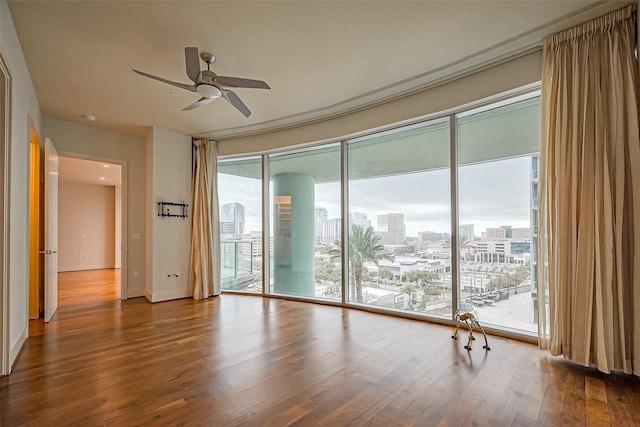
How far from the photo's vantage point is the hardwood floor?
1974 millimetres

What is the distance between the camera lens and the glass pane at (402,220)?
3.96 metres

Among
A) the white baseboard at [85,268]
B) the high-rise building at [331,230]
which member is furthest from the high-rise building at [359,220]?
the white baseboard at [85,268]

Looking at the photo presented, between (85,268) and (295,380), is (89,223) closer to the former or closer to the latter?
(85,268)

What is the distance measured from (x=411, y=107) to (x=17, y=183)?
4240mm

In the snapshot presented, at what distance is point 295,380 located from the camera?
2.43 m

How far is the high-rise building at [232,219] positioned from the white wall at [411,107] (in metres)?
0.99

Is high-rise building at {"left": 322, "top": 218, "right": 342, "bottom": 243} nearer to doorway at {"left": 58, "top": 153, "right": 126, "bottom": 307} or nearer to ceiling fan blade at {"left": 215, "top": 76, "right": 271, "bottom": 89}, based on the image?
ceiling fan blade at {"left": 215, "top": 76, "right": 271, "bottom": 89}

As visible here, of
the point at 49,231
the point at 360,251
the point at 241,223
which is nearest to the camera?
the point at 49,231

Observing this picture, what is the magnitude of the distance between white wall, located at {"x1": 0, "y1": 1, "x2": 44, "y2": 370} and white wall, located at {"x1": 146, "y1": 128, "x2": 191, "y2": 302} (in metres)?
1.81

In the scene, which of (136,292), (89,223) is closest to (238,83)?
(136,292)

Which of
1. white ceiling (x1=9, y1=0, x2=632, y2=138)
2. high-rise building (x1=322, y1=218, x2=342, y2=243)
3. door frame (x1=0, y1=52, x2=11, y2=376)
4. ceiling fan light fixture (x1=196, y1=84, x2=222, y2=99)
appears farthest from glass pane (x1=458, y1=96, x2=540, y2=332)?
door frame (x1=0, y1=52, x2=11, y2=376)

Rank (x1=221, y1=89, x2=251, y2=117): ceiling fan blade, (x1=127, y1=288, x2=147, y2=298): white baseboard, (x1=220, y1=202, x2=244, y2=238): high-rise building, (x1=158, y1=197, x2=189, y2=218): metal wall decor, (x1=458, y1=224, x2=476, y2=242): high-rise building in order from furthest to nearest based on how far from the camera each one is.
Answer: (x1=220, y1=202, x2=244, y2=238): high-rise building, (x1=127, y1=288, x2=147, y2=298): white baseboard, (x1=158, y1=197, x2=189, y2=218): metal wall decor, (x1=458, y1=224, x2=476, y2=242): high-rise building, (x1=221, y1=89, x2=251, y2=117): ceiling fan blade

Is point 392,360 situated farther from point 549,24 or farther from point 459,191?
point 549,24

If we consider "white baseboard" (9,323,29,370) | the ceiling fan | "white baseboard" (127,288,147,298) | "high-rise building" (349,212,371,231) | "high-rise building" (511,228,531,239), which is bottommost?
"white baseboard" (127,288,147,298)
